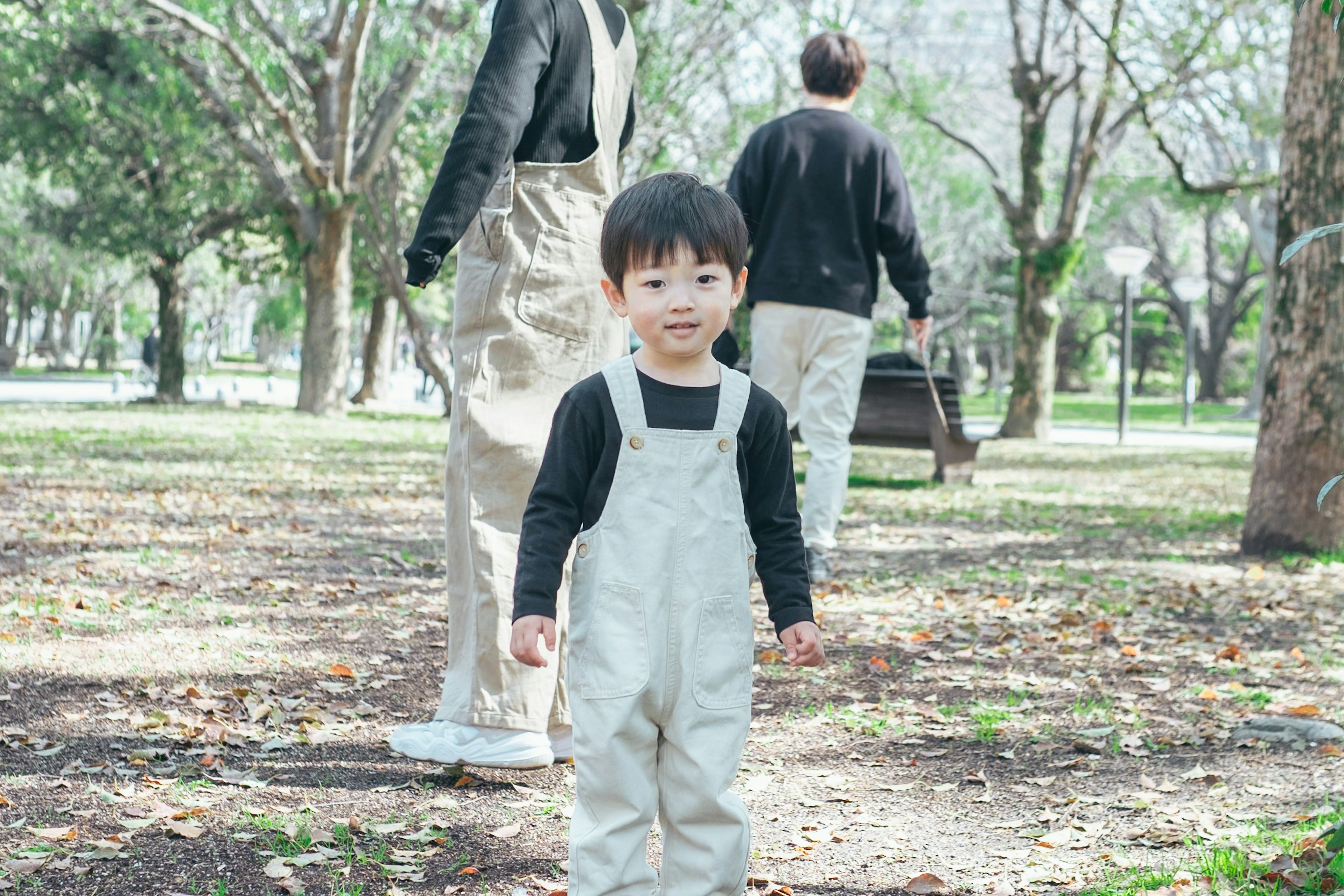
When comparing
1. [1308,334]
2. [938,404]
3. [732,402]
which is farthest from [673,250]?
[938,404]

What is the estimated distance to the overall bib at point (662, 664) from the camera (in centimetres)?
231

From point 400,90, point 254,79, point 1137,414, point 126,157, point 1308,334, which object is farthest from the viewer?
point 1137,414

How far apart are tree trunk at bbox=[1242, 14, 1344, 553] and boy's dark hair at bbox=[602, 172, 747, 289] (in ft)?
18.3

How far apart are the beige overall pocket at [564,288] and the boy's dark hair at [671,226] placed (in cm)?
95

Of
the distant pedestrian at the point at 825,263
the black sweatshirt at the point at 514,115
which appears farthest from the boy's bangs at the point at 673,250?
the distant pedestrian at the point at 825,263

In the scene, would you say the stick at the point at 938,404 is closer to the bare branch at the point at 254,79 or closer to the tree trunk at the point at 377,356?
the bare branch at the point at 254,79

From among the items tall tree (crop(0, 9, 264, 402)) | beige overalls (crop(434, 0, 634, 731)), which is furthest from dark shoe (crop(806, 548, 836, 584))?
tall tree (crop(0, 9, 264, 402))

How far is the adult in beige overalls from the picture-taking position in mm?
3320

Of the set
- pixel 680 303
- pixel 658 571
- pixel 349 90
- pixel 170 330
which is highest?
pixel 349 90

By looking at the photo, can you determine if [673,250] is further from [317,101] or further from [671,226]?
[317,101]

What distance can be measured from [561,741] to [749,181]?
3.59 meters

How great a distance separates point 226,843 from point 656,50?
57.0 ft

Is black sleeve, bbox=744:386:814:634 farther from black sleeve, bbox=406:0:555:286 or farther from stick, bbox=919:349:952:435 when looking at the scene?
stick, bbox=919:349:952:435

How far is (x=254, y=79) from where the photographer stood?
1752 centimetres
